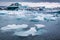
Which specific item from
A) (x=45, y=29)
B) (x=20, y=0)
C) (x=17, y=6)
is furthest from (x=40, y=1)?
(x=45, y=29)

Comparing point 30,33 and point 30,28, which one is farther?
point 30,28

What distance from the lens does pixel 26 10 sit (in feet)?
10.2

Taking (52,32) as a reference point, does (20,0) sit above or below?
above

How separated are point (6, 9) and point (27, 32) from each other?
125 cm

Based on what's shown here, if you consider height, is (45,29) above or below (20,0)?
below

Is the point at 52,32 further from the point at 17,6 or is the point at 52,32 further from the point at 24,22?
the point at 17,6

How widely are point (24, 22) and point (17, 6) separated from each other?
2.44ft

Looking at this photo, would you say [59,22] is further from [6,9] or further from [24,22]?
[6,9]

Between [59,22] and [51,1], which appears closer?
[59,22]

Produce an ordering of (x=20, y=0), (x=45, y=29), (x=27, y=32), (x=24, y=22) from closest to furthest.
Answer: (x=27, y=32) < (x=45, y=29) < (x=24, y=22) < (x=20, y=0)

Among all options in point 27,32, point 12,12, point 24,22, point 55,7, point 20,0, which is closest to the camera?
point 27,32

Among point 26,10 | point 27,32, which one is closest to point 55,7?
point 26,10

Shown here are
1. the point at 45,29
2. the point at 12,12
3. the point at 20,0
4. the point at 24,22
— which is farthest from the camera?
the point at 20,0

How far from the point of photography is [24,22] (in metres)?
2.49
